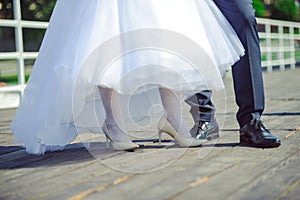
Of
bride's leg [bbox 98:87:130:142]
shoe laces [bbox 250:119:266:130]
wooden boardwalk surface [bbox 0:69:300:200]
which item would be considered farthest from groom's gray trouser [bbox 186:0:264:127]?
bride's leg [bbox 98:87:130:142]

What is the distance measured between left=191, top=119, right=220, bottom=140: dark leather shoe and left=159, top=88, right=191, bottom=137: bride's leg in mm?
138

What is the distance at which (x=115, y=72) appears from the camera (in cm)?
252

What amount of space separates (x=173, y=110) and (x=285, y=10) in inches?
1818

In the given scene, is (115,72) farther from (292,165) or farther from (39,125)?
(292,165)

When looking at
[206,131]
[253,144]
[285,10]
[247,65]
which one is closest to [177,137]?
[206,131]

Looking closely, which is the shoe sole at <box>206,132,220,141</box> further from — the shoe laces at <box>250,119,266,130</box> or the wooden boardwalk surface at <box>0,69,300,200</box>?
the shoe laces at <box>250,119,266,130</box>

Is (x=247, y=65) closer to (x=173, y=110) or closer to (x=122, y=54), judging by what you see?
(x=173, y=110)

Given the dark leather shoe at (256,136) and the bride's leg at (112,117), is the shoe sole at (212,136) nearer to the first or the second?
the dark leather shoe at (256,136)

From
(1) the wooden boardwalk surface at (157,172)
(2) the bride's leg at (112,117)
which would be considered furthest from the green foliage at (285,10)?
(2) the bride's leg at (112,117)

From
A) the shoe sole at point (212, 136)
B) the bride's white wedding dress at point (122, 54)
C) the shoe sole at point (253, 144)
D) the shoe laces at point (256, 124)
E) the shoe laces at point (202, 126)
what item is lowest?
the shoe sole at point (212, 136)

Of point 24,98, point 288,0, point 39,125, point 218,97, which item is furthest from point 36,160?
point 288,0

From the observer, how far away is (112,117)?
267cm

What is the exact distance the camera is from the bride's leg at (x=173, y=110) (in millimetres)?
2732

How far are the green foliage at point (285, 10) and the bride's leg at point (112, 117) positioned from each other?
45.7 m
